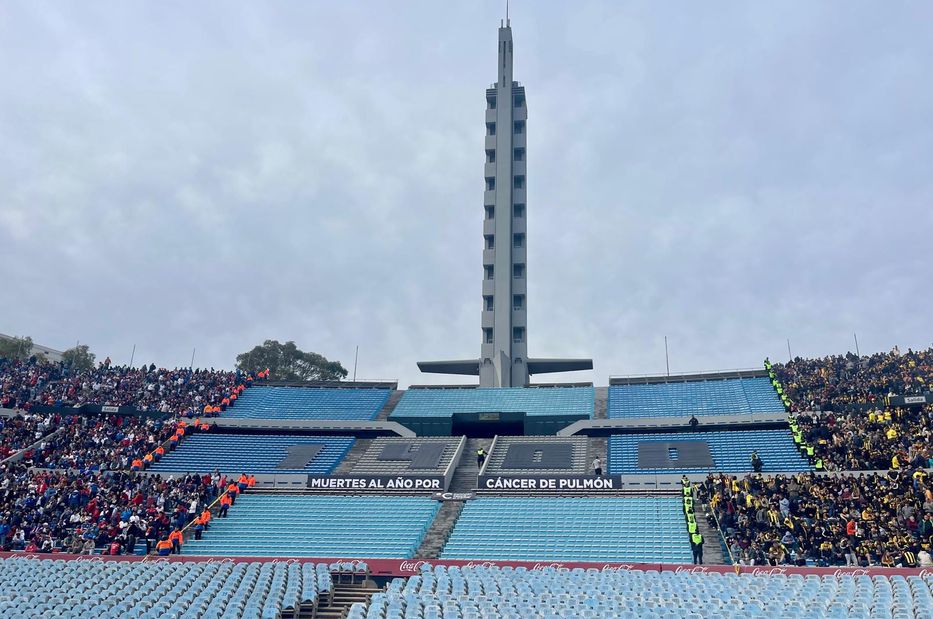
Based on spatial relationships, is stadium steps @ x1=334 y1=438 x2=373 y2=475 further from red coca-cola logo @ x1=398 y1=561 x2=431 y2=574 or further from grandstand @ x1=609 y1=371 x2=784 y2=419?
grandstand @ x1=609 y1=371 x2=784 y2=419

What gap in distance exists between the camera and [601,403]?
169 feet

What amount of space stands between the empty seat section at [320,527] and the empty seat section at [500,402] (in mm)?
12792

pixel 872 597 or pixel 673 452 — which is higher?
pixel 673 452

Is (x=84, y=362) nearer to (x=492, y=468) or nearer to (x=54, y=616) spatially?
(x=492, y=468)

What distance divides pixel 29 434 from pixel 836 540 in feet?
145

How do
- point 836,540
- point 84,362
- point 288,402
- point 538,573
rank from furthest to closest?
point 84,362
point 288,402
point 836,540
point 538,573

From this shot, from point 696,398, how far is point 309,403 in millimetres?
Result: 27203

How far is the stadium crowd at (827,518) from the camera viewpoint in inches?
1061

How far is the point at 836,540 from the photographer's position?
27719 mm

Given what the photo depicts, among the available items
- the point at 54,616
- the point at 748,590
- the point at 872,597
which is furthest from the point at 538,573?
the point at 54,616

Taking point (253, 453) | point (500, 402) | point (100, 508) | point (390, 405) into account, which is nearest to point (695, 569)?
point (500, 402)

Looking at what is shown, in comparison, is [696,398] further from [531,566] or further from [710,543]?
[531,566]

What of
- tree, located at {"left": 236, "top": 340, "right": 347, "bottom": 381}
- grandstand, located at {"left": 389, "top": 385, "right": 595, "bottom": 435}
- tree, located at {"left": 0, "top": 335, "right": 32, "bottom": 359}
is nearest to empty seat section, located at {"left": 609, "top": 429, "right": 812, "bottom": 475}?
grandstand, located at {"left": 389, "top": 385, "right": 595, "bottom": 435}

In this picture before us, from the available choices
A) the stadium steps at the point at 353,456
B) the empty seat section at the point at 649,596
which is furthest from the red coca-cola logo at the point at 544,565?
the stadium steps at the point at 353,456
